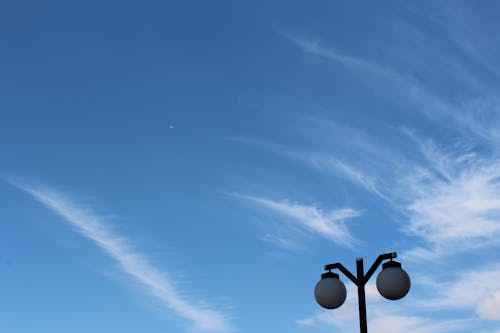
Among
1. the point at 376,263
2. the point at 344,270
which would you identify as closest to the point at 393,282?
the point at 376,263

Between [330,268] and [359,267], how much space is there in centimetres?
56

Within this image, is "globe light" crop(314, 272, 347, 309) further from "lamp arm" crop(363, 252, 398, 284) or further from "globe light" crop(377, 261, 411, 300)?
"globe light" crop(377, 261, 411, 300)

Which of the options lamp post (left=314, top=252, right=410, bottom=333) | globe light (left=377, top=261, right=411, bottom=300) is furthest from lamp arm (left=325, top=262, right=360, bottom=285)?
globe light (left=377, top=261, right=411, bottom=300)

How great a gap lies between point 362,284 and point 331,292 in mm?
550

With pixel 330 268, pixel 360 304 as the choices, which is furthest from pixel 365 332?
pixel 330 268

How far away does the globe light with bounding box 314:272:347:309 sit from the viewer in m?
12.3

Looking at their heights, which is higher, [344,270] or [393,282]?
[344,270]

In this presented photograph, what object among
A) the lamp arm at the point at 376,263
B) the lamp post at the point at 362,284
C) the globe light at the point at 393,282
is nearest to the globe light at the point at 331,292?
the lamp post at the point at 362,284

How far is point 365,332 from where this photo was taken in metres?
12.0

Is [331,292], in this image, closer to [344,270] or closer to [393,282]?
[344,270]

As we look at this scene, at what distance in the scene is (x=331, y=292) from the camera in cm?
1233

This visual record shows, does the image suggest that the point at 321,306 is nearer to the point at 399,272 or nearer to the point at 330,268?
the point at 330,268

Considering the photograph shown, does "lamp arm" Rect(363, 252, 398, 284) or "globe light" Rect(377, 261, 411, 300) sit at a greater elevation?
"lamp arm" Rect(363, 252, 398, 284)

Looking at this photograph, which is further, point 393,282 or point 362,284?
point 362,284
